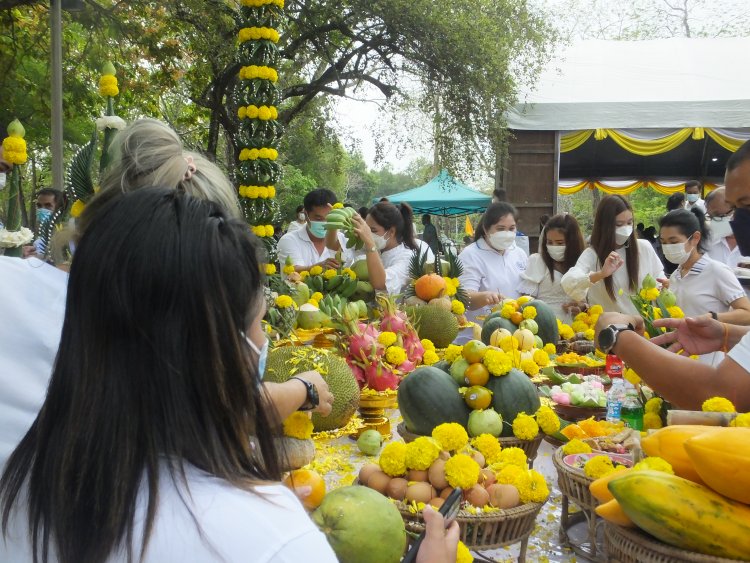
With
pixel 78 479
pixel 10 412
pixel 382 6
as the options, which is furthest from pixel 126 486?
pixel 382 6

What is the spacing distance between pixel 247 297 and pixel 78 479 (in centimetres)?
30

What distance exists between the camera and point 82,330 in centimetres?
81

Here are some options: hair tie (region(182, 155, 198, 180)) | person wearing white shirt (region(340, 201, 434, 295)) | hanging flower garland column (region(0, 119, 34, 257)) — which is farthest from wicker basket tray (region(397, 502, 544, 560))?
person wearing white shirt (region(340, 201, 434, 295))

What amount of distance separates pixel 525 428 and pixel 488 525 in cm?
61

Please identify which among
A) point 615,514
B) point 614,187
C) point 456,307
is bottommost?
point 615,514

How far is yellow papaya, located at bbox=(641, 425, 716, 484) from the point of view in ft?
4.73

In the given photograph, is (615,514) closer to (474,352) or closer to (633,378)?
(474,352)

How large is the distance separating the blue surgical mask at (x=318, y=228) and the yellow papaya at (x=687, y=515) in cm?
382

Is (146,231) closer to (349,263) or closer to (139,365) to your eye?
(139,365)

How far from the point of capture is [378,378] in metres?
2.74

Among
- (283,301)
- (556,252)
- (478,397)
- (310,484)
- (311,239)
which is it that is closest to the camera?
(310,484)

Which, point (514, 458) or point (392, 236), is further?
point (392, 236)

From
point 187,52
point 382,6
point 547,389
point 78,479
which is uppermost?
point 382,6

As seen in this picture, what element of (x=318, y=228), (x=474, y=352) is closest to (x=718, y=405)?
(x=474, y=352)
